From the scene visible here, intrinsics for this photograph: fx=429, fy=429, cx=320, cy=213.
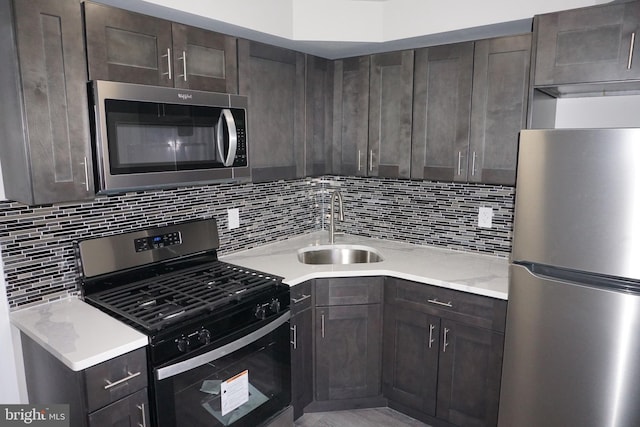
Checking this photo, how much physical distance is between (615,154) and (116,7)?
209 centimetres

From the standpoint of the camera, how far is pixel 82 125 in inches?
67.2

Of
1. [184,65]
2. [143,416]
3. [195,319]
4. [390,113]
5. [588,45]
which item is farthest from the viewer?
[390,113]

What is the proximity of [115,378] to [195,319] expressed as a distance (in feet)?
1.16

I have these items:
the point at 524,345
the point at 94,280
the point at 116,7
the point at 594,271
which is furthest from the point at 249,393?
the point at 116,7

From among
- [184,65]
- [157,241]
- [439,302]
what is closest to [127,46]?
[184,65]

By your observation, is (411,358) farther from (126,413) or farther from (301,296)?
(126,413)

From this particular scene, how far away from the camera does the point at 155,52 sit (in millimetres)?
1893

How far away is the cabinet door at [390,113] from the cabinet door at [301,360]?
3.41 ft

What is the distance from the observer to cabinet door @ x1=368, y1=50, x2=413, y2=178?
2598 millimetres

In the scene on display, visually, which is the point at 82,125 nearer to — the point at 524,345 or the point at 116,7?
the point at 116,7

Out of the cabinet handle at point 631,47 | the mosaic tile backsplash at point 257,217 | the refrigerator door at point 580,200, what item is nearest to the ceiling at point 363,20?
the cabinet handle at point 631,47

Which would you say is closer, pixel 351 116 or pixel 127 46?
pixel 127 46

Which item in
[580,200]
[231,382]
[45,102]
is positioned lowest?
[231,382]

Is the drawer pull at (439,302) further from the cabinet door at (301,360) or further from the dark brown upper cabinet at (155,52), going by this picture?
the dark brown upper cabinet at (155,52)
